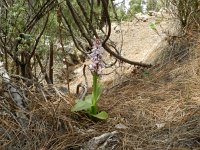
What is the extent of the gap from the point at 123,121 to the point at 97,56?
1.74ft

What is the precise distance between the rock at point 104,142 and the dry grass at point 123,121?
51mm

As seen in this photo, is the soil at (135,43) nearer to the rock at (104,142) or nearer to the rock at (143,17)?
the rock at (143,17)

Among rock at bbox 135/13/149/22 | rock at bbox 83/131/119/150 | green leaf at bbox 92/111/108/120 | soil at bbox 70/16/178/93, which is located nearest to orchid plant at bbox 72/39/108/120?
green leaf at bbox 92/111/108/120

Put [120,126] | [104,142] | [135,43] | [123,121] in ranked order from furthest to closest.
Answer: [135,43] < [123,121] < [120,126] < [104,142]

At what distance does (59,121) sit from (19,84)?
0.59m

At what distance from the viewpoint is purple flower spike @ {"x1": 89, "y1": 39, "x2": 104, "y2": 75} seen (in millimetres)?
2924

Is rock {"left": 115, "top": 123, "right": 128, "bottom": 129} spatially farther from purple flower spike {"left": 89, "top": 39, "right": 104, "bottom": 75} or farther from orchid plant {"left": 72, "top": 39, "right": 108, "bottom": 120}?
purple flower spike {"left": 89, "top": 39, "right": 104, "bottom": 75}

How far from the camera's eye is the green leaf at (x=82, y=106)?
9.95 ft

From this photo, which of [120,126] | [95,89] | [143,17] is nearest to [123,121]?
[120,126]

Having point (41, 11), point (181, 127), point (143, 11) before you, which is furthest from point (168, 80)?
point (143, 11)

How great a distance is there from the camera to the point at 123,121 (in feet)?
9.93

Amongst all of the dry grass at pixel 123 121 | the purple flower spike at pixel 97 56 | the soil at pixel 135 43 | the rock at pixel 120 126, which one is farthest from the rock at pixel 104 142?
the soil at pixel 135 43

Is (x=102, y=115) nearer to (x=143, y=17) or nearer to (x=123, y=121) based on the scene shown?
(x=123, y=121)

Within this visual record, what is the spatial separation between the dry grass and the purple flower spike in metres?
0.38
